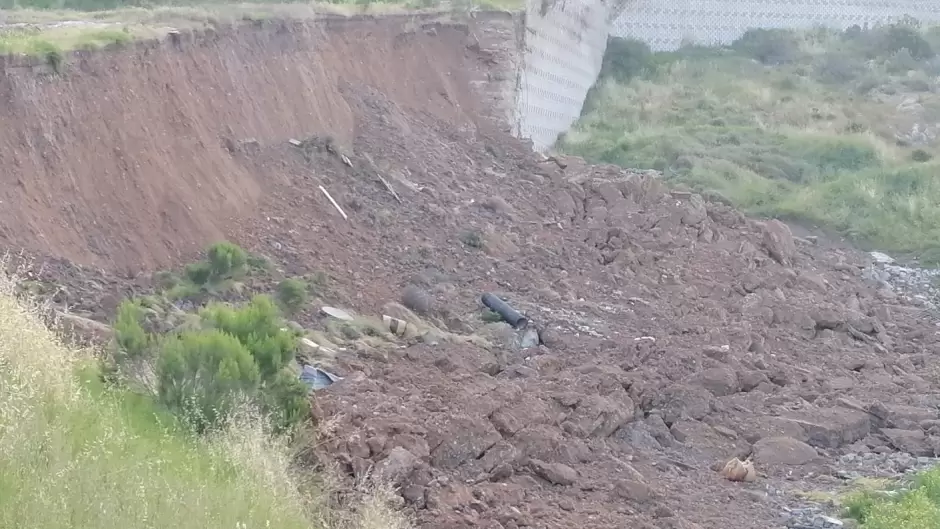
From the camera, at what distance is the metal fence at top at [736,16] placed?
4262 cm

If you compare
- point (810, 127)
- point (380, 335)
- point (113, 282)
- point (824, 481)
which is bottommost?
point (810, 127)

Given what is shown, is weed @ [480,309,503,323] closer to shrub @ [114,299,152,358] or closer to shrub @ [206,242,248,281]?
shrub @ [206,242,248,281]

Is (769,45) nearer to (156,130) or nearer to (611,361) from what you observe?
(611,361)

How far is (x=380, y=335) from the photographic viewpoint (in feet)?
38.9

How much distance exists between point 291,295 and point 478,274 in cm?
434

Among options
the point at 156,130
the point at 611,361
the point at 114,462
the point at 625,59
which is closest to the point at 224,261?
the point at 156,130

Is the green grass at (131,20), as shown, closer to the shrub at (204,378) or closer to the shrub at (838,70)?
the shrub at (204,378)

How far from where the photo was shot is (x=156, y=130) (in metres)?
13.1

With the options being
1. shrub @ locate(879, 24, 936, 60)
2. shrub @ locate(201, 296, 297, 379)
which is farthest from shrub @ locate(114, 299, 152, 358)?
shrub @ locate(879, 24, 936, 60)

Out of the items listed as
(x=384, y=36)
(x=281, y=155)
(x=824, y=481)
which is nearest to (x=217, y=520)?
(x=824, y=481)

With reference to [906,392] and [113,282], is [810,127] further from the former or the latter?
[113,282]

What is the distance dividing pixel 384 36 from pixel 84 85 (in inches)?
369

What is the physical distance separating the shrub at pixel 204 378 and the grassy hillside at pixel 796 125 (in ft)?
63.8

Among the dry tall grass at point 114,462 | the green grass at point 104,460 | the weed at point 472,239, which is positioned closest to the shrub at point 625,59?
the weed at point 472,239
